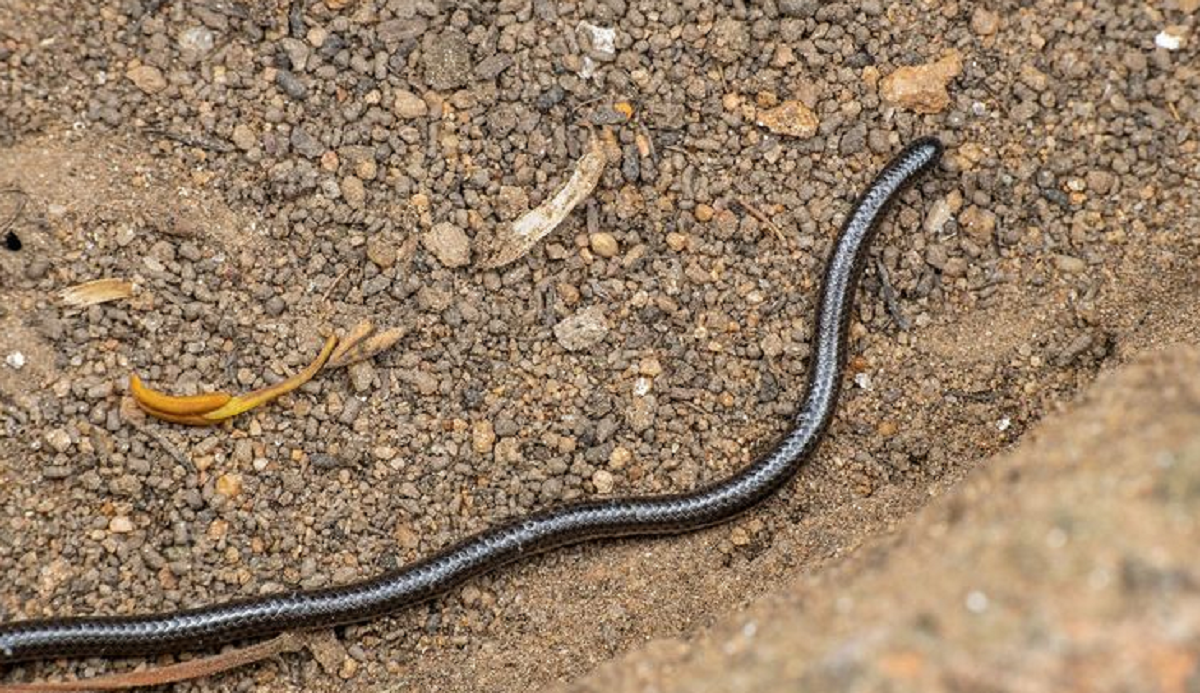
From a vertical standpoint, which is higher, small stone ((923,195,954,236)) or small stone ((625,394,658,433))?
small stone ((923,195,954,236))

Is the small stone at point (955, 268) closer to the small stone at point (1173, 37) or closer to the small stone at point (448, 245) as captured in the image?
the small stone at point (1173, 37)

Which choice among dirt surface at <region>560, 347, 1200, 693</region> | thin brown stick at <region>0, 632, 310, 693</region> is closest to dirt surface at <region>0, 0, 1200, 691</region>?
thin brown stick at <region>0, 632, 310, 693</region>

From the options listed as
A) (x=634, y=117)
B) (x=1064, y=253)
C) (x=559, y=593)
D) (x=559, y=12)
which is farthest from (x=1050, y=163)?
(x=559, y=593)

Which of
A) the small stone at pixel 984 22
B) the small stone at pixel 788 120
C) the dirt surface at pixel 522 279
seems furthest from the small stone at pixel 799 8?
the small stone at pixel 984 22

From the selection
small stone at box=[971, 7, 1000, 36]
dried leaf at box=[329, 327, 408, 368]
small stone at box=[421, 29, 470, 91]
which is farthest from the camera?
small stone at box=[971, 7, 1000, 36]

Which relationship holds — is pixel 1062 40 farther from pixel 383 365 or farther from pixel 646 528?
pixel 383 365

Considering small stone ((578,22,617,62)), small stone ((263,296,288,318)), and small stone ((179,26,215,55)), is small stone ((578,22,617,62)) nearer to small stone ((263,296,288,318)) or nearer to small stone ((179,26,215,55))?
small stone ((179,26,215,55))
